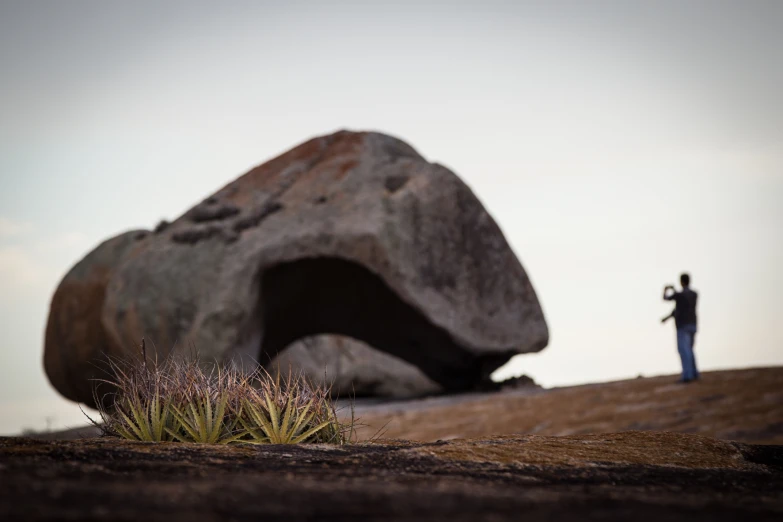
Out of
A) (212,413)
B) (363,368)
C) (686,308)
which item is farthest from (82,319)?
(212,413)

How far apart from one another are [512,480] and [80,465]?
5.20 ft

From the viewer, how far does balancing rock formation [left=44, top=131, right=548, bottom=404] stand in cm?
1477

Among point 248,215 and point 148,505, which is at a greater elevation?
point 248,215

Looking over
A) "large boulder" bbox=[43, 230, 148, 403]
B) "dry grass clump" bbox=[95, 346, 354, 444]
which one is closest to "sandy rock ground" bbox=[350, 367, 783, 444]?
"dry grass clump" bbox=[95, 346, 354, 444]

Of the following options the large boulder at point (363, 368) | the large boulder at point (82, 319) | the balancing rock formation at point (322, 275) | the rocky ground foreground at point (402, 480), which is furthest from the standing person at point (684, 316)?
the large boulder at point (363, 368)

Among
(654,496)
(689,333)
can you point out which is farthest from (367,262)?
(654,496)

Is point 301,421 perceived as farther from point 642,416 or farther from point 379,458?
point 642,416

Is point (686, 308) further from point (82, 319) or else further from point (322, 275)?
point (82, 319)

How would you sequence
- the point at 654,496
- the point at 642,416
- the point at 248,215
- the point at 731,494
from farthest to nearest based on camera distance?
the point at 248,215 → the point at 642,416 → the point at 731,494 → the point at 654,496

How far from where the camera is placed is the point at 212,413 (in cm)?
521

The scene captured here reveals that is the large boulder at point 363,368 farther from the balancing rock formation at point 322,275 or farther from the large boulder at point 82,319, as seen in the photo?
the large boulder at point 82,319

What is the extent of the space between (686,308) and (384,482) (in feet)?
34.6

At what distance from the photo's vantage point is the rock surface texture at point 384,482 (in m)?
2.44

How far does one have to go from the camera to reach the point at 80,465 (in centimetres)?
328
